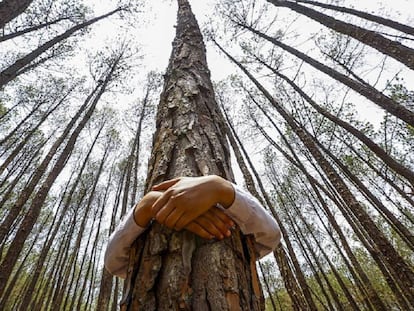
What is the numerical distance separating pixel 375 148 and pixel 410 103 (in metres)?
3.53

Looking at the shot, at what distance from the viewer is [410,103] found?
28.7 feet

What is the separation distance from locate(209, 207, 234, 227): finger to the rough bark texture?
0.22 ft

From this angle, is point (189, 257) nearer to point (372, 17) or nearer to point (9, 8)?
point (9, 8)

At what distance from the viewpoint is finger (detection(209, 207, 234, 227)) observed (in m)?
0.91

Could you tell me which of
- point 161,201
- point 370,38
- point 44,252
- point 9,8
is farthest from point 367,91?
point 44,252

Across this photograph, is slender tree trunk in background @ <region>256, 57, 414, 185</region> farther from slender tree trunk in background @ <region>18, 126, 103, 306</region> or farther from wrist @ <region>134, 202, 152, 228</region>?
slender tree trunk in background @ <region>18, 126, 103, 306</region>

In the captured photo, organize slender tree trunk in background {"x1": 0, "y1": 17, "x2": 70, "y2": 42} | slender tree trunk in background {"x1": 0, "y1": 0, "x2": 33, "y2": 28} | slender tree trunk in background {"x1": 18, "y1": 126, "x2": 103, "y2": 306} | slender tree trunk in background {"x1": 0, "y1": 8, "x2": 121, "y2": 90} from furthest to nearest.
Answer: slender tree trunk in background {"x1": 18, "y1": 126, "x2": 103, "y2": 306} < slender tree trunk in background {"x1": 0, "y1": 17, "x2": 70, "y2": 42} < slender tree trunk in background {"x1": 0, "y1": 8, "x2": 121, "y2": 90} < slender tree trunk in background {"x1": 0, "y1": 0, "x2": 33, "y2": 28}

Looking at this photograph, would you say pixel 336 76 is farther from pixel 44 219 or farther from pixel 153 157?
pixel 44 219

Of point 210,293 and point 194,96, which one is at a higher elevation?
point 194,96

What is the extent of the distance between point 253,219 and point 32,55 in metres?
8.44

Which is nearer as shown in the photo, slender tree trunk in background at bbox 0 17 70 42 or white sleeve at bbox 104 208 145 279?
white sleeve at bbox 104 208 145 279

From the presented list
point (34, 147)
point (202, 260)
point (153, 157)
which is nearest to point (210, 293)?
point (202, 260)

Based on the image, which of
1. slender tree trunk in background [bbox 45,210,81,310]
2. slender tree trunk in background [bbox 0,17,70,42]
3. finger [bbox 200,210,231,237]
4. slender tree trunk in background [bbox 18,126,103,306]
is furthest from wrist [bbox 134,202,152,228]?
slender tree trunk in background [bbox 45,210,81,310]

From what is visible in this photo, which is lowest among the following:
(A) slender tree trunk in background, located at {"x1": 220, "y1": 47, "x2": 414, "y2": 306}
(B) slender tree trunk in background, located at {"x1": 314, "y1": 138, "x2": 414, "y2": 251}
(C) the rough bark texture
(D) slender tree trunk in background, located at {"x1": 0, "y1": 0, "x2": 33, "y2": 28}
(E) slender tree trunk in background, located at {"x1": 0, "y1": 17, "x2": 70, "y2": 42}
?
(C) the rough bark texture
